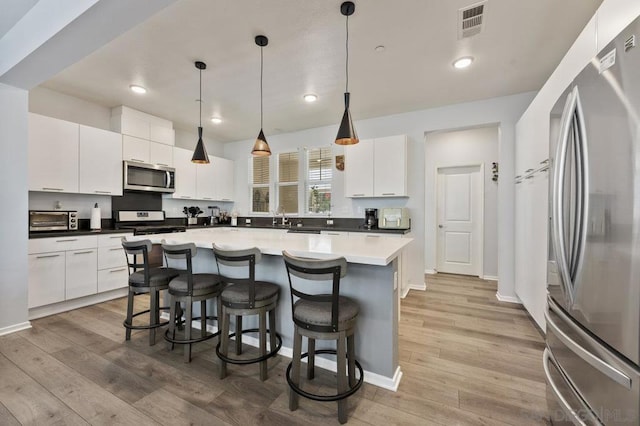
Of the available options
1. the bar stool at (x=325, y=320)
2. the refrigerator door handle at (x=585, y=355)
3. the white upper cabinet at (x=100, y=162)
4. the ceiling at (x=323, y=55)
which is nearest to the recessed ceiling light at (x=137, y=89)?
the ceiling at (x=323, y=55)

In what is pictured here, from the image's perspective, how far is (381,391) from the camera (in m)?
1.82

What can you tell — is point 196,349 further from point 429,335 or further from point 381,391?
point 429,335

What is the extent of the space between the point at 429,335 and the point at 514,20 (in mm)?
2875

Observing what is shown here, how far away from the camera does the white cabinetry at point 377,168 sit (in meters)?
4.02

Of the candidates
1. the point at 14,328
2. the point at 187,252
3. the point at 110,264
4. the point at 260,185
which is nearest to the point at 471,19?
the point at 187,252

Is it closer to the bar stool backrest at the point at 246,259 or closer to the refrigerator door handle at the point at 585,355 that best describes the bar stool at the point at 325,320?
the bar stool backrest at the point at 246,259

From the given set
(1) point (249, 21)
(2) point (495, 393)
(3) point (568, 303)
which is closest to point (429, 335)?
(2) point (495, 393)

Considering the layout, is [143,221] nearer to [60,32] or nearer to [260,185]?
[260,185]

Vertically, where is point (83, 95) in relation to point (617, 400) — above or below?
above

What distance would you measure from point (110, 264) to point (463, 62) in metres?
5.01

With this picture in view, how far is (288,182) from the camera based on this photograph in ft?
17.9

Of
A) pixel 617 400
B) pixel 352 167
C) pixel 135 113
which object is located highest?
pixel 135 113

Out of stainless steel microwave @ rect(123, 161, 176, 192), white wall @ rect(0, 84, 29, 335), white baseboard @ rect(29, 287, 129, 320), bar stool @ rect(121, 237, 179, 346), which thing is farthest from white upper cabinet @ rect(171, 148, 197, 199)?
bar stool @ rect(121, 237, 179, 346)

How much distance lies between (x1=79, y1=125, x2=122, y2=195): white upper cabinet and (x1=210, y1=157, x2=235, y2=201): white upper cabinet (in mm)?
1768
